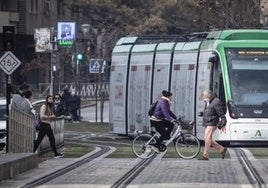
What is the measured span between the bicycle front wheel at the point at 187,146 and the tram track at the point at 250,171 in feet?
3.93

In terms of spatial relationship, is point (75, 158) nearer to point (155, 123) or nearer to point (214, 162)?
point (155, 123)

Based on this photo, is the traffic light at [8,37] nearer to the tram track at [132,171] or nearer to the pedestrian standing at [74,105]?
the tram track at [132,171]

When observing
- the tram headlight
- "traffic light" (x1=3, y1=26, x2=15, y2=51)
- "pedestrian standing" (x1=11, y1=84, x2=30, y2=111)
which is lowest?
the tram headlight

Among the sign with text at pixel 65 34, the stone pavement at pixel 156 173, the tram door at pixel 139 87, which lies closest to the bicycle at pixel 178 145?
the stone pavement at pixel 156 173

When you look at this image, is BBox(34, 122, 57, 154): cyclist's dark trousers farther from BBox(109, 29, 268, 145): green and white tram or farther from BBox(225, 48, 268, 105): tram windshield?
BBox(225, 48, 268, 105): tram windshield

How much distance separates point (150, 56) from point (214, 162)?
30.4ft

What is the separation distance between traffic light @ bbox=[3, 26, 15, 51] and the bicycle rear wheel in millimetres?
4262

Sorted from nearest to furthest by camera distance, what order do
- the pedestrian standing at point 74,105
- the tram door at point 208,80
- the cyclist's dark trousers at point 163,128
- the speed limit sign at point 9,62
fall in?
the speed limit sign at point 9,62 < the cyclist's dark trousers at point 163,128 < the tram door at point 208,80 < the pedestrian standing at point 74,105

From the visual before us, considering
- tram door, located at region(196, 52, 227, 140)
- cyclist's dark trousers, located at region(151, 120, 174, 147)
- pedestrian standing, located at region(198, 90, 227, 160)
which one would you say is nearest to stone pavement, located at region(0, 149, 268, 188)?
pedestrian standing, located at region(198, 90, 227, 160)

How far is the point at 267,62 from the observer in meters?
22.6

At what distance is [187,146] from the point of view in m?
20.7

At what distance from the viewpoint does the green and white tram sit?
21.6 metres

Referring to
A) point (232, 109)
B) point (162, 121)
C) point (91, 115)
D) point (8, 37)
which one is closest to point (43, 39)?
point (91, 115)

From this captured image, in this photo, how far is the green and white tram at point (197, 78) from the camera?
2158 cm
